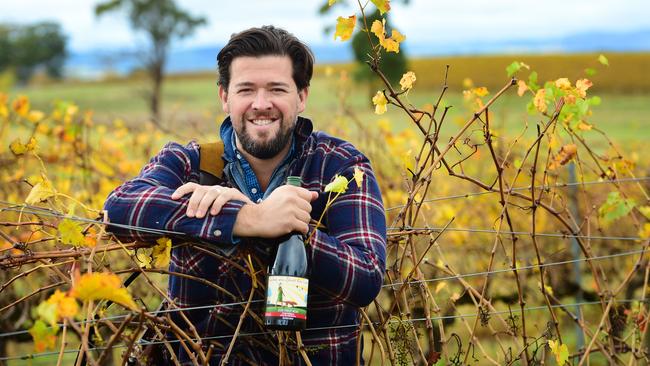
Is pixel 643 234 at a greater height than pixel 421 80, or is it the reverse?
pixel 421 80

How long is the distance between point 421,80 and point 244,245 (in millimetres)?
51119

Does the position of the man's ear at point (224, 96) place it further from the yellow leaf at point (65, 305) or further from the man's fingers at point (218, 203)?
the yellow leaf at point (65, 305)

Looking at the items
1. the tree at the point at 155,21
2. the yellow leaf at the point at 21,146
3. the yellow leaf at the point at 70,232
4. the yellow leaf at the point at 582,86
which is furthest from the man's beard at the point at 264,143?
the tree at the point at 155,21

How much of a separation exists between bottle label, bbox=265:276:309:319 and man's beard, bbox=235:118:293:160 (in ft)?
2.00

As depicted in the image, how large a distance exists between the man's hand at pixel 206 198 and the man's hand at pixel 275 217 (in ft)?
0.18

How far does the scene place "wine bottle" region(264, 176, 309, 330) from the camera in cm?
180

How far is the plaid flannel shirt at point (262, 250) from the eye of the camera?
6.41 ft

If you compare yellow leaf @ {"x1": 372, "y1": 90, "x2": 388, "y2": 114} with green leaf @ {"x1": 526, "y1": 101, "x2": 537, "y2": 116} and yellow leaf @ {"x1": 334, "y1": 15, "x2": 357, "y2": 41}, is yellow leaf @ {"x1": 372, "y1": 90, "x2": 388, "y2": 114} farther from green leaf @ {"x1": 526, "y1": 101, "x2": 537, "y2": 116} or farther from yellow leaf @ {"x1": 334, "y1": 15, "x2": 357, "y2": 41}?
green leaf @ {"x1": 526, "y1": 101, "x2": 537, "y2": 116}

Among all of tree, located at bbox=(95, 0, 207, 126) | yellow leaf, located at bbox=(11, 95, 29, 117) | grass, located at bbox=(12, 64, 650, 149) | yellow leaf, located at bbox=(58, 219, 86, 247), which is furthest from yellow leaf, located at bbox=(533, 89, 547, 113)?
tree, located at bbox=(95, 0, 207, 126)

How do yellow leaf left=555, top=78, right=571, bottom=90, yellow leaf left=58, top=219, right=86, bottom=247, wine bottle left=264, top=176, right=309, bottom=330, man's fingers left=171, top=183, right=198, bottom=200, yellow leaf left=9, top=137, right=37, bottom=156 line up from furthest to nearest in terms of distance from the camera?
yellow leaf left=555, top=78, right=571, bottom=90
yellow leaf left=9, top=137, right=37, bottom=156
man's fingers left=171, top=183, right=198, bottom=200
wine bottle left=264, top=176, right=309, bottom=330
yellow leaf left=58, top=219, right=86, bottom=247

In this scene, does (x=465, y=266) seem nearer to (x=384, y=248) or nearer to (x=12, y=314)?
(x=12, y=314)

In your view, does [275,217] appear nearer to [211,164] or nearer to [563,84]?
[211,164]

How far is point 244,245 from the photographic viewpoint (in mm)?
1936

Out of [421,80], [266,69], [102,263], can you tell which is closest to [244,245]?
[102,263]
